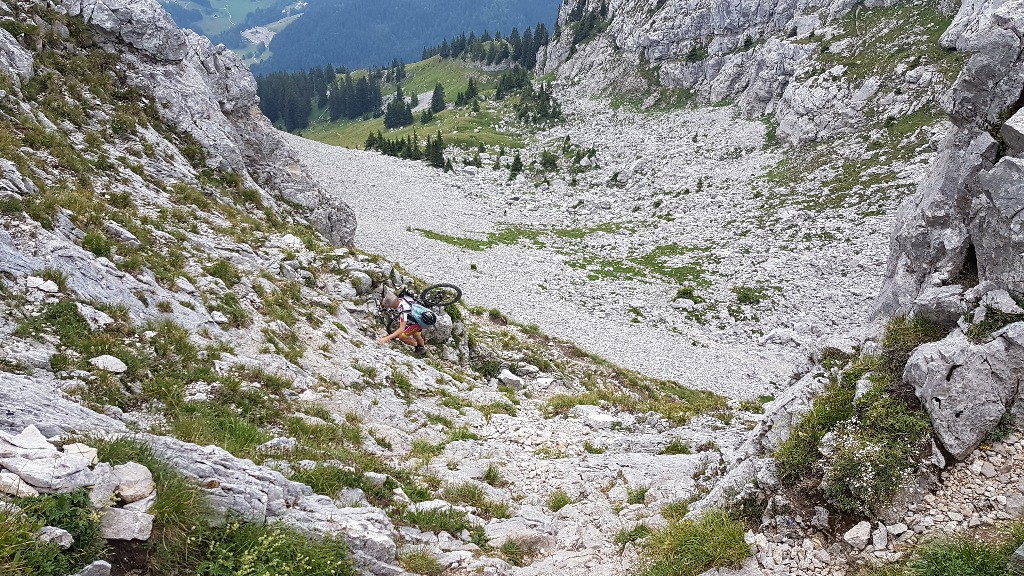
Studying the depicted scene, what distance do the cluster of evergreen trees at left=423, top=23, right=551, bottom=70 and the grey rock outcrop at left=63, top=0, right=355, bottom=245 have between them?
135427 mm

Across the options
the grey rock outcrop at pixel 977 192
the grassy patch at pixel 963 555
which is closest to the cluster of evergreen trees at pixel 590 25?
the grey rock outcrop at pixel 977 192

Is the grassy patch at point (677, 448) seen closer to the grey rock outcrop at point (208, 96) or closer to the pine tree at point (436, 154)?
the grey rock outcrop at point (208, 96)

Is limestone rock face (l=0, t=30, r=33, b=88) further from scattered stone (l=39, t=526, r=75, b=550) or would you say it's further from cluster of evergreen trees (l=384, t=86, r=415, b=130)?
cluster of evergreen trees (l=384, t=86, r=415, b=130)

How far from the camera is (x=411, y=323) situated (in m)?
16.3

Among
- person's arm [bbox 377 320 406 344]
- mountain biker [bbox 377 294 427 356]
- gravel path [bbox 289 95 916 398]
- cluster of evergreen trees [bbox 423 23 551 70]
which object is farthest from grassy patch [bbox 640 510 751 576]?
cluster of evergreen trees [bbox 423 23 551 70]

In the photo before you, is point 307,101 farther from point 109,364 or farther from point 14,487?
point 14,487

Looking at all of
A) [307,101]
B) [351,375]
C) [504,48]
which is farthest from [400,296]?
[307,101]

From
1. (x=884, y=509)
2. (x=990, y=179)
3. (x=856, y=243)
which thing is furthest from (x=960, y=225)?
(x=856, y=243)

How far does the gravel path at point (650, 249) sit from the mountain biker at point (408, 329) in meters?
12.6

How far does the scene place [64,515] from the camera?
4.32m

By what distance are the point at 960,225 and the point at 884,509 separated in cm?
558

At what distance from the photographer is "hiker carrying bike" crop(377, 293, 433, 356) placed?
1608cm

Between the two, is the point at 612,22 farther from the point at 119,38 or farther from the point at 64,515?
the point at 64,515

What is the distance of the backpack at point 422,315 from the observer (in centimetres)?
1633
